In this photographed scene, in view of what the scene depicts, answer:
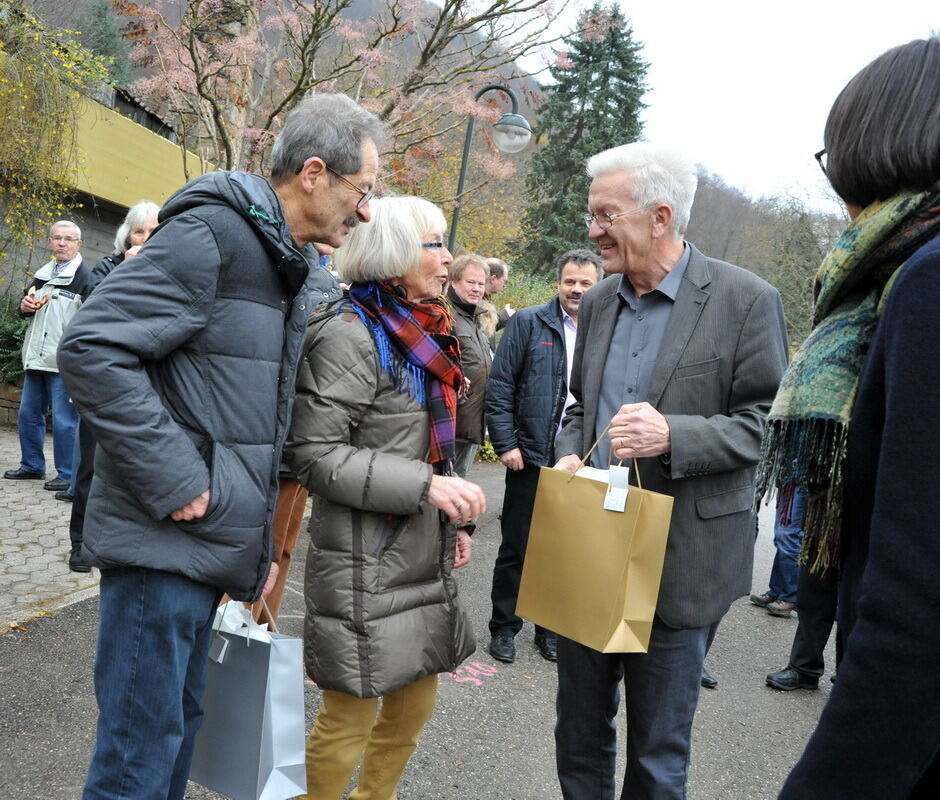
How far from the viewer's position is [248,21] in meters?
8.74

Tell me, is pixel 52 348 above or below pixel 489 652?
above

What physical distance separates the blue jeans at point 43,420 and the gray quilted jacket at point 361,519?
519 centimetres

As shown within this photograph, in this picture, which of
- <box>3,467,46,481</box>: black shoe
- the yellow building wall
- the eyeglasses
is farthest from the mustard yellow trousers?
the yellow building wall

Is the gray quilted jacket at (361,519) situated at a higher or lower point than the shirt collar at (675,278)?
lower

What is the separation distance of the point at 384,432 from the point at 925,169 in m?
1.56

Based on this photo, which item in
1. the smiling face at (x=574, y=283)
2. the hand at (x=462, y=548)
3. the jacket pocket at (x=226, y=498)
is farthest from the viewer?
the smiling face at (x=574, y=283)

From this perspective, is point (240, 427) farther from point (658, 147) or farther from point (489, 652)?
point (489, 652)

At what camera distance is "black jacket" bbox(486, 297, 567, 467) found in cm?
455

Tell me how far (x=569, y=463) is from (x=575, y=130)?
92.8 ft

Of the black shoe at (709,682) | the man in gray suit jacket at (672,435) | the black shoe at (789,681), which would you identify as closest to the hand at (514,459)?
the black shoe at (709,682)

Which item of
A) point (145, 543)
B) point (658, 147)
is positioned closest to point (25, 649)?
point (145, 543)

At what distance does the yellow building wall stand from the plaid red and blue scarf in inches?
418

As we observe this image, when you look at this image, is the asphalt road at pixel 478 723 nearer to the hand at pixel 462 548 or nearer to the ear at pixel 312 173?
the hand at pixel 462 548

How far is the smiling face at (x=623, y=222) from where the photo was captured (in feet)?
7.61
